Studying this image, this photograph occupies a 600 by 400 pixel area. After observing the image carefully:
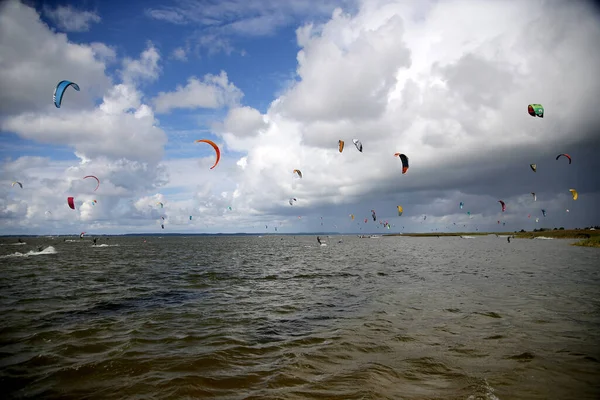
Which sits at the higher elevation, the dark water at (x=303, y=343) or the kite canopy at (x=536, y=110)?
the kite canopy at (x=536, y=110)

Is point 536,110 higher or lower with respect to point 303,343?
higher

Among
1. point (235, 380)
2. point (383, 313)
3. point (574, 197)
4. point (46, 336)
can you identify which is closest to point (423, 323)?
point (383, 313)

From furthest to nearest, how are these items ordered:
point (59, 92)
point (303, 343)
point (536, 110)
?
point (536, 110)
point (59, 92)
point (303, 343)

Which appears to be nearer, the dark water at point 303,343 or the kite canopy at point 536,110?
the dark water at point 303,343

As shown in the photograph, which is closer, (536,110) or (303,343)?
(303,343)

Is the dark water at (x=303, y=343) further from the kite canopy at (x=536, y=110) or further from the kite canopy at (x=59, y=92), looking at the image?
the kite canopy at (x=536, y=110)

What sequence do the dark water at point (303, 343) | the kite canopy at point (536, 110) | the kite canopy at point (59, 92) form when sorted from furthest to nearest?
the kite canopy at point (536, 110) → the kite canopy at point (59, 92) → the dark water at point (303, 343)

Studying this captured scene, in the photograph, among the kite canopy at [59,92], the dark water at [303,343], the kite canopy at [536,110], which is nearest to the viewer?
the dark water at [303,343]

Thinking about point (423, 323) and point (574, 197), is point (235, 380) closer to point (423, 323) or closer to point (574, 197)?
point (423, 323)

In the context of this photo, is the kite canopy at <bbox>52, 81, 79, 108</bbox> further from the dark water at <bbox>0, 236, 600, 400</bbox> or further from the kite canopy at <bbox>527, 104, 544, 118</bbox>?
the kite canopy at <bbox>527, 104, 544, 118</bbox>

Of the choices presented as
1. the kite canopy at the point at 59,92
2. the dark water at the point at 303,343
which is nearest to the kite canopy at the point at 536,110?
the dark water at the point at 303,343

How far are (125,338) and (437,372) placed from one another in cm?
869

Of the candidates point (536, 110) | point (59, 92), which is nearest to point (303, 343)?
point (59, 92)

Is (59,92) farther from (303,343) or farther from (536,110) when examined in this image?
(536,110)
